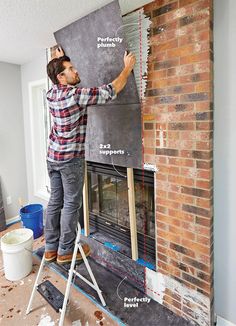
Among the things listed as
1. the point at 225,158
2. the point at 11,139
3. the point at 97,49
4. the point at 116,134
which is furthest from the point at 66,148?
the point at 11,139

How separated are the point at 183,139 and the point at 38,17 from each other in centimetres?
158

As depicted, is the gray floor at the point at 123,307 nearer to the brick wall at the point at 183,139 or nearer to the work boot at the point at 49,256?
the brick wall at the point at 183,139

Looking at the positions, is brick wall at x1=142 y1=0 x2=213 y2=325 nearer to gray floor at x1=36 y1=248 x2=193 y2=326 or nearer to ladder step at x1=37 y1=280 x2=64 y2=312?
gray floor at x1=36 y1=248 x2=193 y2=326

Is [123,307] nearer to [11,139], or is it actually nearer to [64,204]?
[64,204]

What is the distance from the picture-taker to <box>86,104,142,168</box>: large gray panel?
197 centimetres

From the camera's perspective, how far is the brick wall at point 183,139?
1.50 metres

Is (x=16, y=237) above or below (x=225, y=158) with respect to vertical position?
below

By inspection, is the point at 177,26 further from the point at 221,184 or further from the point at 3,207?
the point at 3,207

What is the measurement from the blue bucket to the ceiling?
208 centimetres

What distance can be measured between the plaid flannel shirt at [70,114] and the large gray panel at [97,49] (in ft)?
1.01

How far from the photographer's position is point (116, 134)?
6.93 ft

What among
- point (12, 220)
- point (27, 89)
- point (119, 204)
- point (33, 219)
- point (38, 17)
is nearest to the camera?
point (38, 17)

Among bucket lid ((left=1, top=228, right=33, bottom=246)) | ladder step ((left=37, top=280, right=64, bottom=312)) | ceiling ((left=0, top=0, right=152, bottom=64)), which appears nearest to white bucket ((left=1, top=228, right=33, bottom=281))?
bucket lid ((left=1, top=228, right=33, bottom=246))

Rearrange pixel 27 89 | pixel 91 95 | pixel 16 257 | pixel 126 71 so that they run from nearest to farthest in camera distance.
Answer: pixel 91 95 → pixel 126 71 → pixel 16 257 → pixel 27 89
